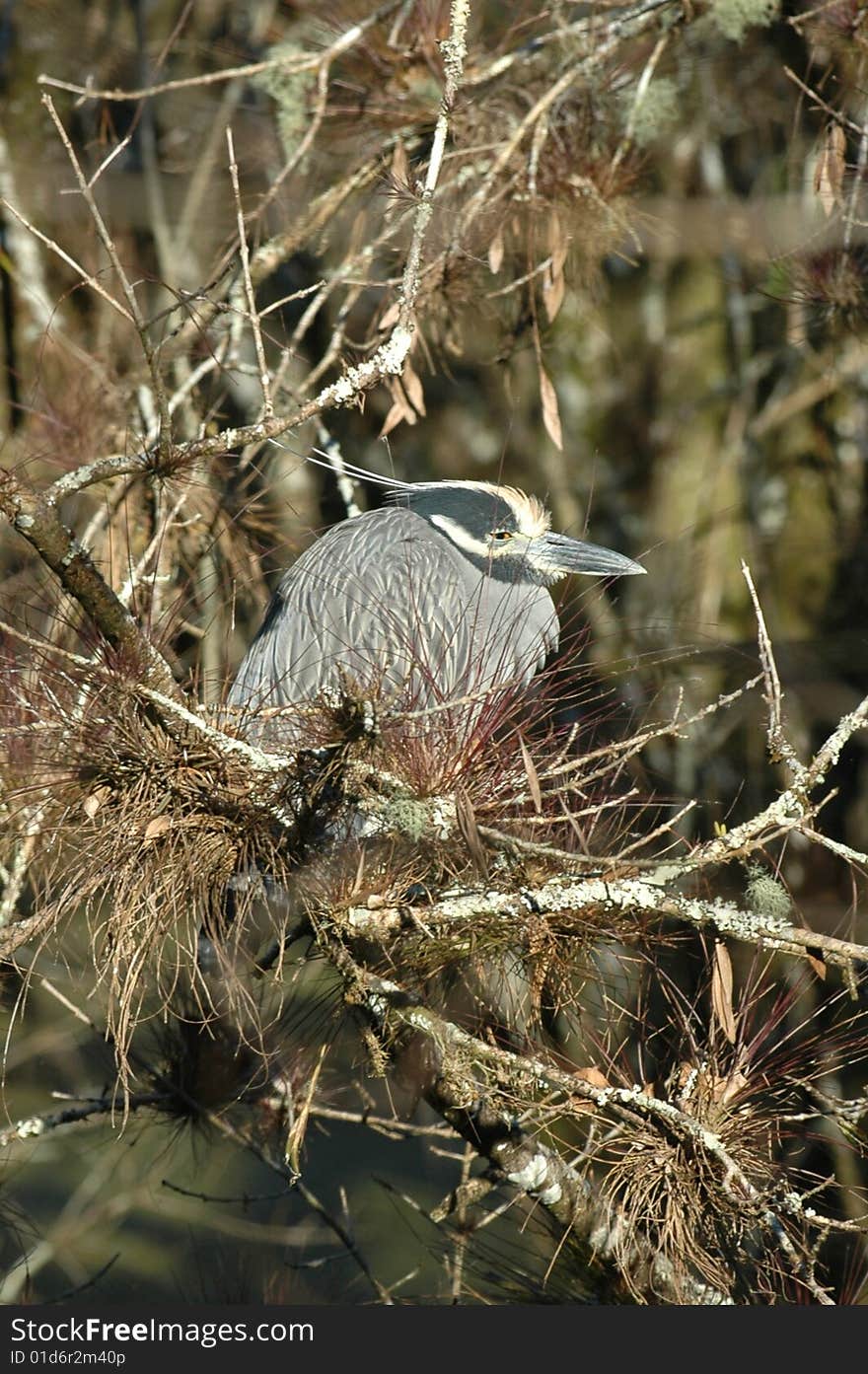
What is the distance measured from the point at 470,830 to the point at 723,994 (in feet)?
1.27

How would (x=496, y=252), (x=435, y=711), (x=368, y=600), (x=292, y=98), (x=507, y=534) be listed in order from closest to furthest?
1. (x=435, y=711)
2. (x=496, y=252)
3. (x=368, y=600)
4. (x=507, y=534)
5. (x=292, y=98)

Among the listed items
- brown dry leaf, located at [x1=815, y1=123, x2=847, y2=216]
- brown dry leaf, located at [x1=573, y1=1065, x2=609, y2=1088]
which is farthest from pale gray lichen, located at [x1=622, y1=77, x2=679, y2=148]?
brown dry leaf, located at [x1=573, y1=1065, x2=609, y2=1088]

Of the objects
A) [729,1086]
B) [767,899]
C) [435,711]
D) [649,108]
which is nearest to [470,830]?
[435,711]

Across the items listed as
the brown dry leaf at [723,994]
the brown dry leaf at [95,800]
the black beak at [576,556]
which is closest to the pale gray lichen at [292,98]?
the black beak at [576,556]

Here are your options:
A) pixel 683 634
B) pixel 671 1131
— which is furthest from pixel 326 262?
pixel 671 1131

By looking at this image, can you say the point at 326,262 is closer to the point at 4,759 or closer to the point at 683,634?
the point at 683,634

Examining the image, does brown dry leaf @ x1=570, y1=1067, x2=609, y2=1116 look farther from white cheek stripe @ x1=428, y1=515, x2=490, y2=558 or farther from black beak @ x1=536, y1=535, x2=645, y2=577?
white cheek stripe @ x1=428, y1=515, x2=490, y2=558

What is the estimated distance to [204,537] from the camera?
6.91ft

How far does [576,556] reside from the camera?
7.01 ft

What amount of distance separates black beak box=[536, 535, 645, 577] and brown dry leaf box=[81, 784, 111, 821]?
0.99m

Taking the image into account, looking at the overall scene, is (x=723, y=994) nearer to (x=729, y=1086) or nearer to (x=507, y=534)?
(x=729, y=1086)

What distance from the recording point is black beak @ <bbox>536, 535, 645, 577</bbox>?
6.88 ft

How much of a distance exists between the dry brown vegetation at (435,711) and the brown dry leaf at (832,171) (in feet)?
0.04

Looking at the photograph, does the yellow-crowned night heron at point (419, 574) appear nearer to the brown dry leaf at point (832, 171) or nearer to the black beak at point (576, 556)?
the black beak at point (576, 556)
